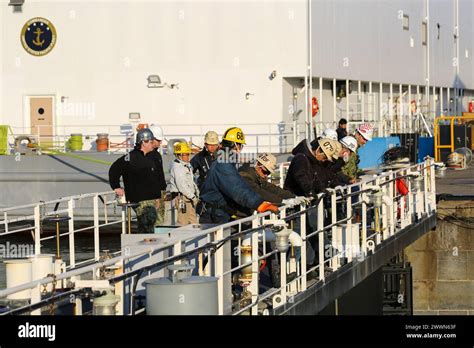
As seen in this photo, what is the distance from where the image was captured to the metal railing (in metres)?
9.15

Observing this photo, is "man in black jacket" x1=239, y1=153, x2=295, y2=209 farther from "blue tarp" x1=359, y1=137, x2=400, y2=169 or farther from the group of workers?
"blue tarp" x1=359, y1=137, x2=400, y2=169

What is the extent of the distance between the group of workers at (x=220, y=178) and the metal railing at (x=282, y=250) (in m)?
0.22

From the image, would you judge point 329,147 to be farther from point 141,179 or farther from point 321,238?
point 141,179

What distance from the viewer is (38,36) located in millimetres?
31266

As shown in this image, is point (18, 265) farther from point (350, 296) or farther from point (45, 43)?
point (45, 43)

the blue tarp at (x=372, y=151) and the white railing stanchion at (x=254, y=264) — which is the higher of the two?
the blue tarp at (x=372, y=151)

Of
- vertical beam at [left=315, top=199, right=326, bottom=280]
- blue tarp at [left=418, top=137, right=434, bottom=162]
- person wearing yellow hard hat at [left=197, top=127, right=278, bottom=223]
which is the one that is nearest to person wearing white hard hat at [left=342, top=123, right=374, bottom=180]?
vertical beam at [left=315, top=199, right=326, bottom=280]

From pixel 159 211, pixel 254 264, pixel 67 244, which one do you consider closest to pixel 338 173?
pixel 159 211

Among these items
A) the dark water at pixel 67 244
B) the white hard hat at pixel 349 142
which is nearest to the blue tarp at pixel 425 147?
the dark water at pixel 67 244

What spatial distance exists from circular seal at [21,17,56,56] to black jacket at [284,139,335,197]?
18674mm

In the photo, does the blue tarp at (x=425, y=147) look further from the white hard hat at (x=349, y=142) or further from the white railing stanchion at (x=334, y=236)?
the white railing stanchion at (x=334, y=236)

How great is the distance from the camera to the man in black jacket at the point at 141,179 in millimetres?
13656

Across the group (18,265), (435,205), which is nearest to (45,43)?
(435,205)

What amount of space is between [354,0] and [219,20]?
5.60 meters
